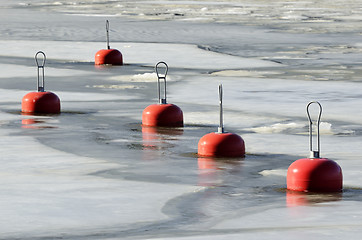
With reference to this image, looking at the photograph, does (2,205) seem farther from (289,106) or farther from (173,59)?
(173,59)

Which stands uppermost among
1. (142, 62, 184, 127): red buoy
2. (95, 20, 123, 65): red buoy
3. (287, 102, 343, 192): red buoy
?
(95, 20, 123, 65): red buoy

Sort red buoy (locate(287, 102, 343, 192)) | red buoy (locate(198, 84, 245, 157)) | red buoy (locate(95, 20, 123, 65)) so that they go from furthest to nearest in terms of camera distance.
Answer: red buoy (locate(95, 20, 123, 65))
red buoy (locate(198, 84, 245, 157))
red buoy (locate(287, 102, 343, 192))

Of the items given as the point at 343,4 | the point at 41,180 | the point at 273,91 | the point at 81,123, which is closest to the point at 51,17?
the point at 343,4

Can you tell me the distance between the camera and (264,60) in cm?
2641

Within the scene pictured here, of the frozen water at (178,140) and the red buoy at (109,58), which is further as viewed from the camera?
the red buoy at (109,58)

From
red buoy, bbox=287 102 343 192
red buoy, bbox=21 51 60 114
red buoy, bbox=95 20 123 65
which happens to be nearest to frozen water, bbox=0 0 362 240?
red buoy, bbox=287 102 343 192

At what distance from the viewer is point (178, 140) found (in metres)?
13.9

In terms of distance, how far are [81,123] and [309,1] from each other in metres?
52.6

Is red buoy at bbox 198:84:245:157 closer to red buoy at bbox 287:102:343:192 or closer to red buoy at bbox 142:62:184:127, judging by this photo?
red buoy at bbox 287:102:343:192

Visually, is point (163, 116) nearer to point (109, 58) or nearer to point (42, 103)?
point (42, 103)

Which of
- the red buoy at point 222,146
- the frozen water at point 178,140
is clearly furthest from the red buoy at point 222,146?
the frozen water at point 178,140

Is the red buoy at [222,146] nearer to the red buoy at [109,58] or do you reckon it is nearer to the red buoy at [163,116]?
the red buoy at [163,116]

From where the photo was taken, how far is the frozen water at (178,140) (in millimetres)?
8711

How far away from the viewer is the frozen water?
8711mm
